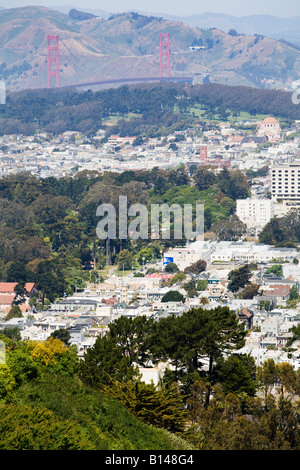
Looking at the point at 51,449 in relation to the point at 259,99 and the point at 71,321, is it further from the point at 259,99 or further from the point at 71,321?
the point at 259,99

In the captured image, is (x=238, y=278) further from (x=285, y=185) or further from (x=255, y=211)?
(x=285, y=185)

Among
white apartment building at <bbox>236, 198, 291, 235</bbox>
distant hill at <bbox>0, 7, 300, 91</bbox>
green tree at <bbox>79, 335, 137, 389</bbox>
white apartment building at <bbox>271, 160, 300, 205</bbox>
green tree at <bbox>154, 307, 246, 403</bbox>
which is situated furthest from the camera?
distant hill at <bbox>0, 7, 300, 91</bbox>

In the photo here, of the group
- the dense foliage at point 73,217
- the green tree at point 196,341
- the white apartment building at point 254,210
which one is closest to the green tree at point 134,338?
the green tree at point 196,341

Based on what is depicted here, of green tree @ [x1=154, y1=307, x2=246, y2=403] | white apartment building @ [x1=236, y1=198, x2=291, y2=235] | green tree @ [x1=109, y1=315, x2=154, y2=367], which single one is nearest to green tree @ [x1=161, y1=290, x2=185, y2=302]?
white apartment building @ [x1=236, y1=198, x2=291, y2=235]

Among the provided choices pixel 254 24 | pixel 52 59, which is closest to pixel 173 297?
pixel 52 59

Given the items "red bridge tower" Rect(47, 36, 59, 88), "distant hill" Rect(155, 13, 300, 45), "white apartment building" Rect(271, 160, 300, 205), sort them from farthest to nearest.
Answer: "distant hill" Rect(155, 13, 300, 45) → "red bridge tower" Rect(47, 36, 59, 88) → "white apartment building" Rect(271, 160, 300, 205)

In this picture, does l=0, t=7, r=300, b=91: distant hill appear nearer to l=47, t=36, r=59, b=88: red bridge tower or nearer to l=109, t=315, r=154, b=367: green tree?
l=47, t=36, r=59, b=88: red bridge tower

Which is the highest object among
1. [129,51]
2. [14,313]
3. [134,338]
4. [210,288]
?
[129,51]

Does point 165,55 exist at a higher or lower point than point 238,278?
higher

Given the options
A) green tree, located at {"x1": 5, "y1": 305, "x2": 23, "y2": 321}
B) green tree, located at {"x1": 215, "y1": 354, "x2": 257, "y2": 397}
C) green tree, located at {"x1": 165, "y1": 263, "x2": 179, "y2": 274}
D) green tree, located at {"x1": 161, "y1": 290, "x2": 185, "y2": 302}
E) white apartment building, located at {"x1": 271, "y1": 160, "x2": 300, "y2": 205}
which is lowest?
green tree, located at {"x1": 5, "y1": 305, "x2": 23, "y2": 321}
